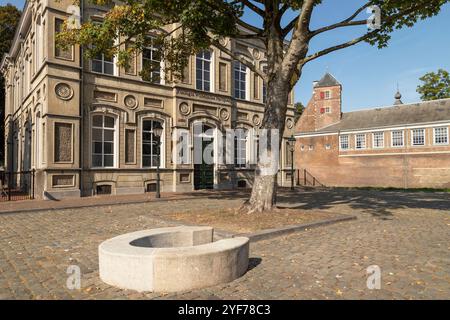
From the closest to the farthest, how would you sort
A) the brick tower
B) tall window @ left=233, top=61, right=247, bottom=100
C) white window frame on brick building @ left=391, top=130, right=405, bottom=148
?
tall window @ left=233, top=61, right=247, bottom=100 < white window frame on brick building @ left=391, top=130, right=405, bottom=148 < the brick tower

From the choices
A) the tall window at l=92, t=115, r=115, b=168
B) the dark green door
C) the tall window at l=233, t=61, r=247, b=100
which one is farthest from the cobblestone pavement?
the tall window at l=233, t=61, r=247, b=100

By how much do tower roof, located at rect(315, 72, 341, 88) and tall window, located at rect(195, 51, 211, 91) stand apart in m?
28.8

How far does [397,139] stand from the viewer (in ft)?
119

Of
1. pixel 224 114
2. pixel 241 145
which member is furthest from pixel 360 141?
pixel 224 114

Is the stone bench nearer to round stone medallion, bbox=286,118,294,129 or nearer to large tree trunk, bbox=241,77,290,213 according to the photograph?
large tree trunk, bbox=241,77,290,213

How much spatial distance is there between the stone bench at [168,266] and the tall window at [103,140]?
1298 cm

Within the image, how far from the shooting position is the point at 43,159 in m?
15.3

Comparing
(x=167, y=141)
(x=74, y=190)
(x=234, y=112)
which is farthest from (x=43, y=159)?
(x=234, y=112)

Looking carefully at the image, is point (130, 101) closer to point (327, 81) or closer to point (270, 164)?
point (270, 164)

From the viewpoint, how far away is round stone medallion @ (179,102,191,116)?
19.8m

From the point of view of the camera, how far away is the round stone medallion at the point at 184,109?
1977 cm

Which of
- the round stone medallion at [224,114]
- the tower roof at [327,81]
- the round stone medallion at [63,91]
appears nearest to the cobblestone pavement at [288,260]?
the round stone medallion at [63,91]

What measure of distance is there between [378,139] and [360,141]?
1.98m
